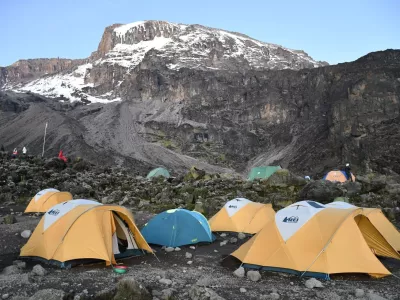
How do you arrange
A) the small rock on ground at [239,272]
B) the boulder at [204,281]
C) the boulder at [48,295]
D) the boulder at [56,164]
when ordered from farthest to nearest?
the boulder at [56,164], the small rock on ground at [239,272], the boulder at [204,281], the boulder at [48,295]

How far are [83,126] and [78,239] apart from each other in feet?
343

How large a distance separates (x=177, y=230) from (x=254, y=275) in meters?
4.07

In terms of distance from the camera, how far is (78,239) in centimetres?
835

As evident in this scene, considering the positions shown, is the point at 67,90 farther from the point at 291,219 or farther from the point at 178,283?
the point at 178,283

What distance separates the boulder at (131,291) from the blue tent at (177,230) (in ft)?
15.6

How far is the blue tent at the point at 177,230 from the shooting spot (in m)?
11.0

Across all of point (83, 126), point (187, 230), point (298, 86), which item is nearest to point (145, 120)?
point (83, 126)

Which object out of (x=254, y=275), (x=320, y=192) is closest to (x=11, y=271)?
(x=254, y=275)

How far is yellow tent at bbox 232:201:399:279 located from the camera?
7414 mm

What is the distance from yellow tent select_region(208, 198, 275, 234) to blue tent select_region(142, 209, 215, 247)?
62.6 inches

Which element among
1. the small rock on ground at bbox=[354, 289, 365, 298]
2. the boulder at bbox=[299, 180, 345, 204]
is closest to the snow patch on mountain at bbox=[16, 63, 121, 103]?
the boulder at bbox=[299, 180, 345, 204]

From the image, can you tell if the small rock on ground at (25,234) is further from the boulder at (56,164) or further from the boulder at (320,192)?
the boulder at (56,164)

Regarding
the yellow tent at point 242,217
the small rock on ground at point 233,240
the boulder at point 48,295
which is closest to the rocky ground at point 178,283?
the boulder at point 48,295

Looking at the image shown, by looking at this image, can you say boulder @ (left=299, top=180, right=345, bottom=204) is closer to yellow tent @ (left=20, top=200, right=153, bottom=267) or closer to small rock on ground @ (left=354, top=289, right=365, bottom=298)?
yellow tent @ (left=20, top=200, right=153, bottom=267)
